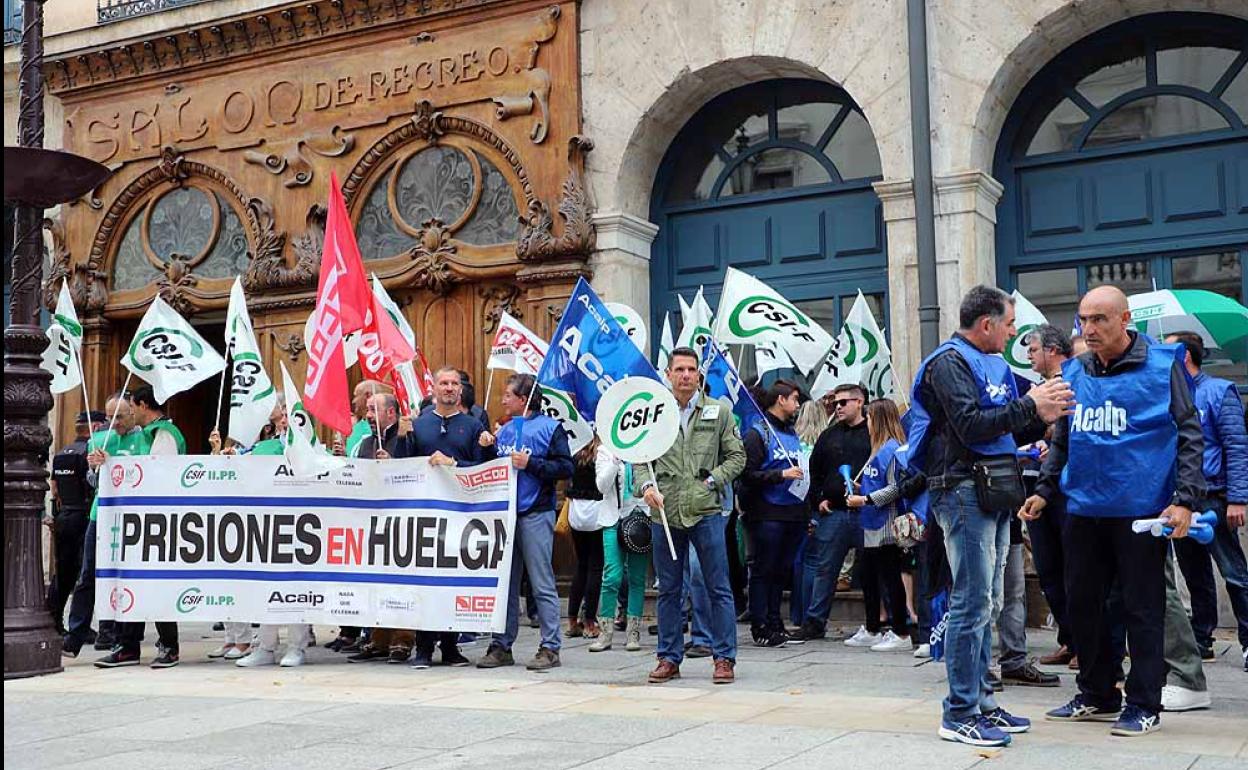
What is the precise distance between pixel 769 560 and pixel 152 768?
5.74 m

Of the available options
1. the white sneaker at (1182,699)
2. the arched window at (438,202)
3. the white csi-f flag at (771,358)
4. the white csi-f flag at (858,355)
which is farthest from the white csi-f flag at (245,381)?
the white sneaker at (1182,699)

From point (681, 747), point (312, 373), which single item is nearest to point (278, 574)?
point (312, 373)

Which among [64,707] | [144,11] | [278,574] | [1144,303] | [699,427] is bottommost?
[64,707]

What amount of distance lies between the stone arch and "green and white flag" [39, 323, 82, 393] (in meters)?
8.01

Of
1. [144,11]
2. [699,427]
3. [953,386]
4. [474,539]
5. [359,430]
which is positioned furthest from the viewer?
[144,11]

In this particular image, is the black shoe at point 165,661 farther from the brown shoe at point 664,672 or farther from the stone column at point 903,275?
the stone column at point 903,275

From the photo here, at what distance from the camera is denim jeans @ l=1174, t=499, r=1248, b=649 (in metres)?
8.70

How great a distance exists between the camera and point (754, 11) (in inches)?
530

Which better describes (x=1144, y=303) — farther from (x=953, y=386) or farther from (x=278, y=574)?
(x=278, y=574)

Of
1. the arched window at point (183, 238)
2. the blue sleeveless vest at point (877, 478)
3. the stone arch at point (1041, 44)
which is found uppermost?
the stone arch at point (1041, 44)

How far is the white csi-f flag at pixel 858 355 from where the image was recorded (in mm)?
11617

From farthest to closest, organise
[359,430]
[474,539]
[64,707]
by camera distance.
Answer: [359,430], [474,539], [64,707]

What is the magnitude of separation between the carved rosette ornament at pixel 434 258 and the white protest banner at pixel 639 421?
6845 mm

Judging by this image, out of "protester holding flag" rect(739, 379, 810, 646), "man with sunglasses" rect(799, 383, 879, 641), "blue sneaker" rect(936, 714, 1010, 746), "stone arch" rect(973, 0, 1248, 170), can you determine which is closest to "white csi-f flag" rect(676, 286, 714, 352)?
"protester holding flag" rect(739, 379, 810, 646)
